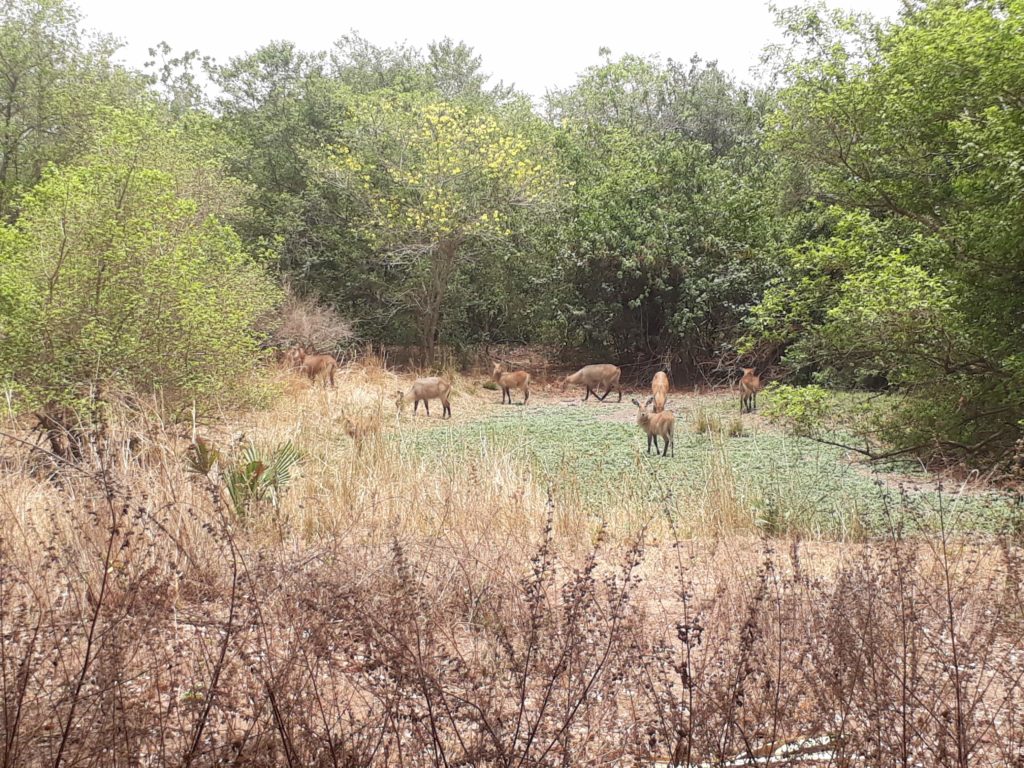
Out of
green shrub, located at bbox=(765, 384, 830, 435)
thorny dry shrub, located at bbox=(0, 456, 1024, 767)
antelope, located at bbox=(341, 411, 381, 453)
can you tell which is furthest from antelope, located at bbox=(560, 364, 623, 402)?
thorny dry shrub, located at bbox=(0, 456, 1024, 767)

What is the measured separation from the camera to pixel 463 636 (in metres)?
3.49

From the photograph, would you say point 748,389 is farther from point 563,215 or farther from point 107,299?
point 107,299

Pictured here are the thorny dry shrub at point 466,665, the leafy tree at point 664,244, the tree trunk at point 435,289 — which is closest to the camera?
the thorny dry shrub at point 466,665

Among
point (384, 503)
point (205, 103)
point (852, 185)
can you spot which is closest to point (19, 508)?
point (384, 503)

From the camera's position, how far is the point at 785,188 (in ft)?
55.1

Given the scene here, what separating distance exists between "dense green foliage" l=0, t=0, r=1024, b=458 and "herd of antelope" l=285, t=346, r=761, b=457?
103 centimetres

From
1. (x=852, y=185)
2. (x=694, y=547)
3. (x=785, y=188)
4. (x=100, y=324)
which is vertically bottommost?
(x=694, y=547)

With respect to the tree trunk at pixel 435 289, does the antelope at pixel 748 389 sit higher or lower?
lower

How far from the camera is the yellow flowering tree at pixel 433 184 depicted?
1753 centimetres

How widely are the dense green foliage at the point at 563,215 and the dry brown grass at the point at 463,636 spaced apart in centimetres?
255

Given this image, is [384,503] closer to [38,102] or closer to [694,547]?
[694,547]

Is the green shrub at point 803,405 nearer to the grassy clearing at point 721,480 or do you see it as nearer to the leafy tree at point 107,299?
the grassy clearing at point 721,480

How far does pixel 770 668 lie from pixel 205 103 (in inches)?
1116

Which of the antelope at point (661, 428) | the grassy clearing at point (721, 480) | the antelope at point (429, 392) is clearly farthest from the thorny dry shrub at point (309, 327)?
the antelope at point (661, 428)
